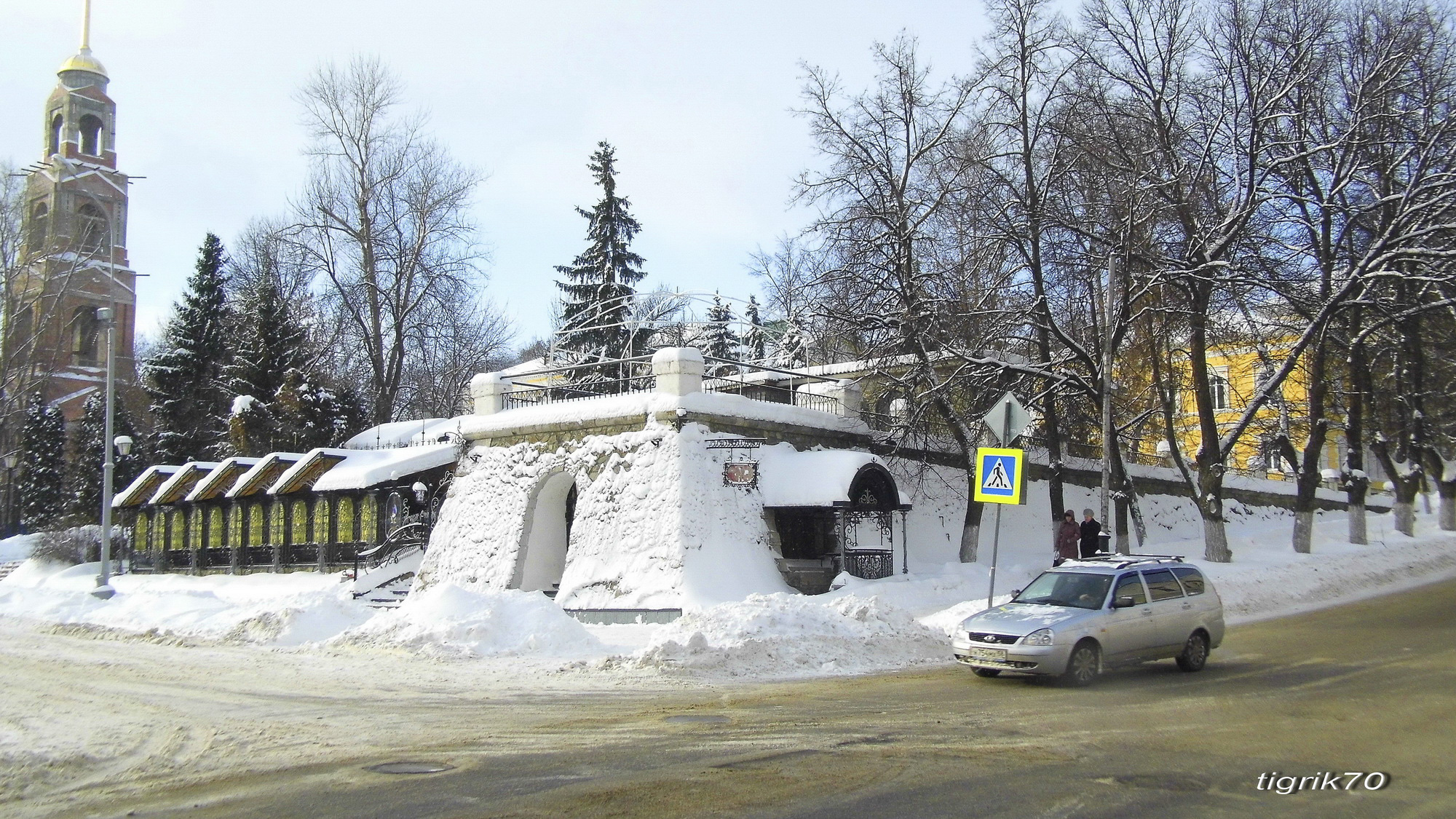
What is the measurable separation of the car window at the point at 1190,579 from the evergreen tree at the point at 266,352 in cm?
3939

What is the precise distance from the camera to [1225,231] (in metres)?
23.0

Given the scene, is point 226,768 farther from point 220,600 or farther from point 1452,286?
point 1452,286

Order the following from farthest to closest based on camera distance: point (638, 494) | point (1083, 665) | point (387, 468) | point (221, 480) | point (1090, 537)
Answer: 1. point (221, 480)
2. point (387, 468)
3. point (638, 494)
4. point (1090, 537)
5. point (1083, 665)

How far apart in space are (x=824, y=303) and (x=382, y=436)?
1968 cm

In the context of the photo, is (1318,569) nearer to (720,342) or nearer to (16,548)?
(720,342)

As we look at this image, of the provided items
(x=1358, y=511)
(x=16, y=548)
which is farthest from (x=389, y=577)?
(x=16, y=548)

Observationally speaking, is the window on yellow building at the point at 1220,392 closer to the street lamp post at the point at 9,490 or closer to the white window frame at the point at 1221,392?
the white window frame at the point at 1221,392

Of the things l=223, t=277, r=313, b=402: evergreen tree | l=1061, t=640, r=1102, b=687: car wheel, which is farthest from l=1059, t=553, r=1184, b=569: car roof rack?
l=223, t=277, r=313, b=402: evergreen tree

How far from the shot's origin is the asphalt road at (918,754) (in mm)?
7035

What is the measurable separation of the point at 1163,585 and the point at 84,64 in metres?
68.3

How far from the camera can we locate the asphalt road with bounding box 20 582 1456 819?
704 centimetres

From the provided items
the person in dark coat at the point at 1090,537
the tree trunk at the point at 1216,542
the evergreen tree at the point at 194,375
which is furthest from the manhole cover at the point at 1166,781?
the evergreen tree at the point at 194,375

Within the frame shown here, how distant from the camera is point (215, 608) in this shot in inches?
837

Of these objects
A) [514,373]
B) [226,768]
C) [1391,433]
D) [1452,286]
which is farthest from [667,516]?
[1391,433]
